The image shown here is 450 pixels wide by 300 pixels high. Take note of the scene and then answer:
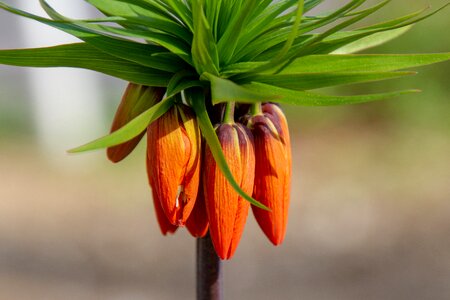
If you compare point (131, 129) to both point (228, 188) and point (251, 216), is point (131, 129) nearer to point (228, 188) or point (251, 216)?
point (228, 188)

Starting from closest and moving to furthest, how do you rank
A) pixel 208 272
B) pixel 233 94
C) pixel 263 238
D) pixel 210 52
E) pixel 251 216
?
pixel 233 94 → pixel 210 52 → pixel 208 272 → pixel 263 238 → pixel 251 216

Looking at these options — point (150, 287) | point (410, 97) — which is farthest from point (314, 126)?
point (150, 287)

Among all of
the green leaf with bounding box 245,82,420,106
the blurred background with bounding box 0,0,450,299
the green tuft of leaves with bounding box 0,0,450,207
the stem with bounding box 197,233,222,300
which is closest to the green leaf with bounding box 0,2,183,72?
the green tuft of leaves with bounding box 0,0,450,207

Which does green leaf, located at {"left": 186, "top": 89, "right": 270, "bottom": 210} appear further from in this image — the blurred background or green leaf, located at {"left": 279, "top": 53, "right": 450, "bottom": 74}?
the blurred background

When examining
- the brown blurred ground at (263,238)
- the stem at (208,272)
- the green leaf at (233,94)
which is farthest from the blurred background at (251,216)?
the green leaf at (233,94)

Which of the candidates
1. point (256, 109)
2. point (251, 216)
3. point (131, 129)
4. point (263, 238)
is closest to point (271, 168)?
point (256, 109)
